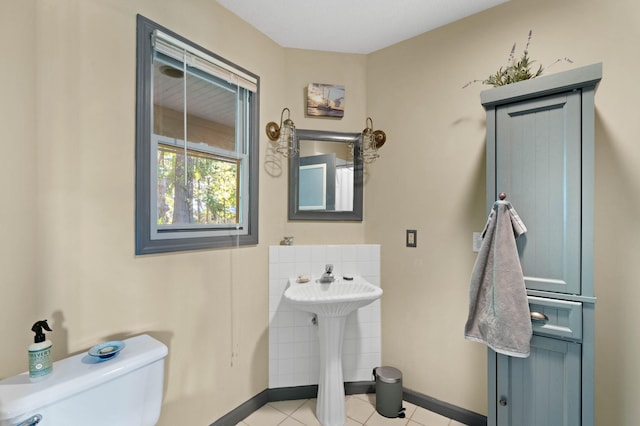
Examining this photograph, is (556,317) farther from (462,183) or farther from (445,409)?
(445,409)

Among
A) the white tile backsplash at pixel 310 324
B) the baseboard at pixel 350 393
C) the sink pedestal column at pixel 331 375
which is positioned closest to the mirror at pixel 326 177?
the white tile backsplash at pixel 310 324

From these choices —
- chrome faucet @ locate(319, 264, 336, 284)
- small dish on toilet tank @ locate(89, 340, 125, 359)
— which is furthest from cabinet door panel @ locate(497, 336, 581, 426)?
small dish on toilet tank @ locate(89, 340, 125, 359)

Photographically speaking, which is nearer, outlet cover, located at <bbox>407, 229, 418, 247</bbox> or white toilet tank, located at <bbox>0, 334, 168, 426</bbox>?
white toilet tank, located at <bbox>0, 334, 168, 426</bbox>

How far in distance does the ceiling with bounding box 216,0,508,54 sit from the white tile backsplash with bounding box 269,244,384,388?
1495mm

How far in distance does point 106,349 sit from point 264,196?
3.90 ft

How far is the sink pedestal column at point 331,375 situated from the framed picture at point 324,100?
1446 millimetres

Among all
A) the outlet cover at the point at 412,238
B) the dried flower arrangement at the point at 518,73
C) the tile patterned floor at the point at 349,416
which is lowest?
the tile patterned floor at the point at 349,416

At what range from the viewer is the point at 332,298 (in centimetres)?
155

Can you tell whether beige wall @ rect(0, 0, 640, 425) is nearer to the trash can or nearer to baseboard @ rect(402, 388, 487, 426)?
baseboard @ rect(402, 388, 487, 426)

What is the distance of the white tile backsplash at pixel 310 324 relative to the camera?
2.01 meters

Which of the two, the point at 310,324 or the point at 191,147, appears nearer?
the point at 191,147

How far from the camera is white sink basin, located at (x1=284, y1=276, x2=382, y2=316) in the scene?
1547mm

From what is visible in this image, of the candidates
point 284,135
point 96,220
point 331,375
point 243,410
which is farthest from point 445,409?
point 96,220

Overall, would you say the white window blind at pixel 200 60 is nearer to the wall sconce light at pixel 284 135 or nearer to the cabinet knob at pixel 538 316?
the wall sconce light at pixel 284 135
